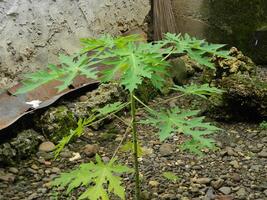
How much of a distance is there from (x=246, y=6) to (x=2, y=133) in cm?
284

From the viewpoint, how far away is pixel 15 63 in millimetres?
3055

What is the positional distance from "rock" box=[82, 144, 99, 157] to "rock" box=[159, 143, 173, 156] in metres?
0.41

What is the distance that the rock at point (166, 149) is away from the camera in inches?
111

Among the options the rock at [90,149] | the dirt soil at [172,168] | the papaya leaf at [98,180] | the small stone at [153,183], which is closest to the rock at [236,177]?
the dirt soil at [172,168]

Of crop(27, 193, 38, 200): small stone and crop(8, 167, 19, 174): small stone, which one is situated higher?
Answer: crop(8, 167, 19, 174): small stone

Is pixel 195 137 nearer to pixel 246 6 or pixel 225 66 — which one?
pixel 225 66

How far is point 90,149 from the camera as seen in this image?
2.86 m

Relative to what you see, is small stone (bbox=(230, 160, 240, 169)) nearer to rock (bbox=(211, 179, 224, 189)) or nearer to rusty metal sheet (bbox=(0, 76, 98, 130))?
rock (bbox=(211, 179, 224, 189))

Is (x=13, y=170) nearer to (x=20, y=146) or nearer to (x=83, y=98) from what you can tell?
(x=20, y=146)

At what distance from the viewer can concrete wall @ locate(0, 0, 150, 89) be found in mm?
2990

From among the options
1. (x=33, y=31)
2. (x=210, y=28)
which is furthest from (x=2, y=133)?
(x=210, y=28)

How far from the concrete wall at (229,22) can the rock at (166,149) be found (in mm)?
1966

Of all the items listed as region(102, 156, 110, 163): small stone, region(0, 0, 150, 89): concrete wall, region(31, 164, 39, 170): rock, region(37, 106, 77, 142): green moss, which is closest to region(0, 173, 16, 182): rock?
region(31, 164, 39, 170): rock

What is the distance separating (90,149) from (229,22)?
2.33m
